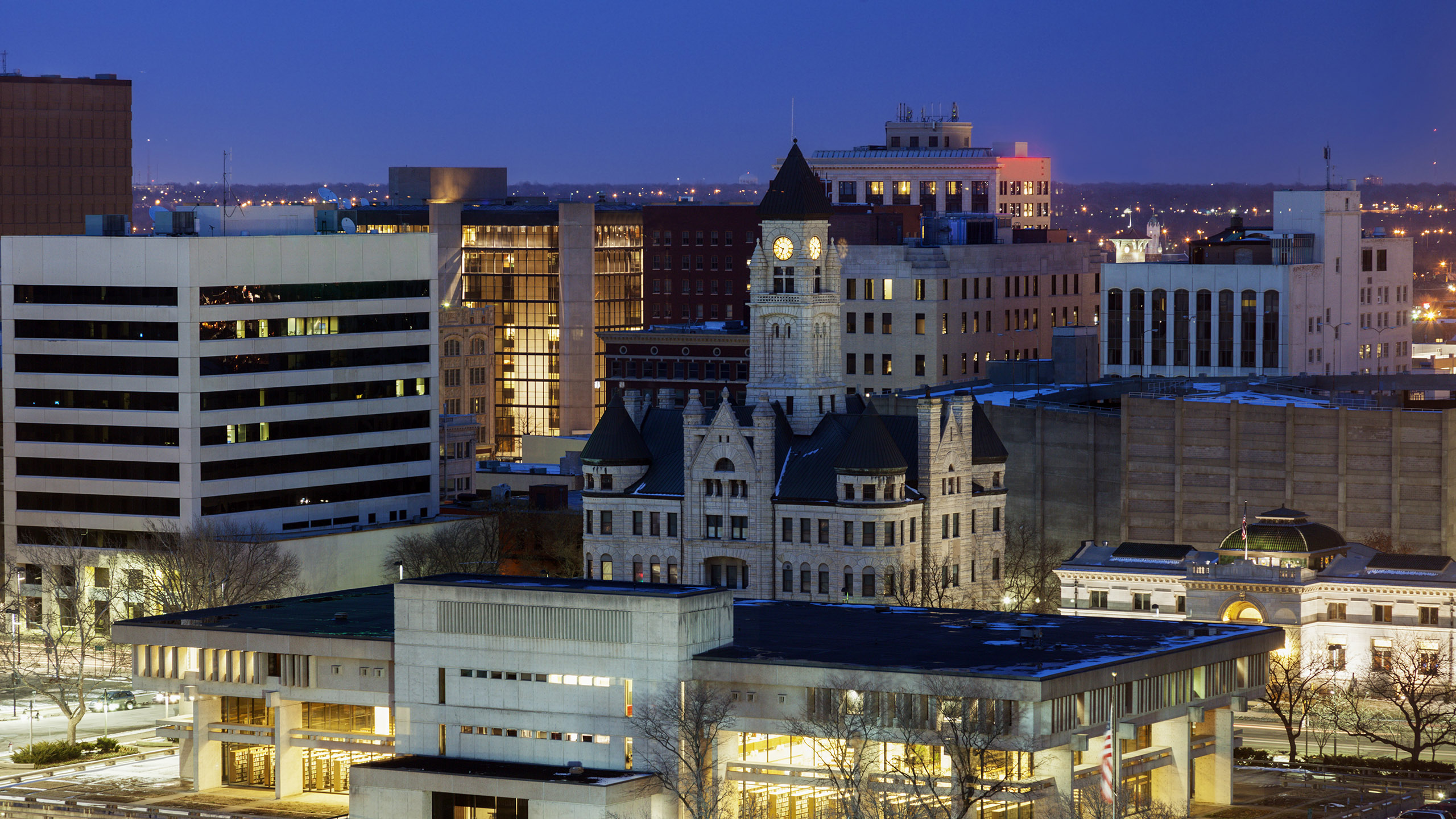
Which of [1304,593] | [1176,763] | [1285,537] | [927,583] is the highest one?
[1285,537]

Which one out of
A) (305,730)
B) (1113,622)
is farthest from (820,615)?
(305,730)

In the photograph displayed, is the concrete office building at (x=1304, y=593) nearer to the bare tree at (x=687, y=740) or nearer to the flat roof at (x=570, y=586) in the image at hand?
the flat roof at (x=570, y=586)

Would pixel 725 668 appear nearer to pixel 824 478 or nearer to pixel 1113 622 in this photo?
pixel 1113 622

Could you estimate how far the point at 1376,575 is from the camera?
181 meters

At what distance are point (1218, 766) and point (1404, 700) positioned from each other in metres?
30.6

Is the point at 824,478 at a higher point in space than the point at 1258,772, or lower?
higher

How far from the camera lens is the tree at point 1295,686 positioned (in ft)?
539

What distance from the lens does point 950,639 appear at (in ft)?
498

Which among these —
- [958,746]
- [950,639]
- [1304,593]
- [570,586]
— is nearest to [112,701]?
[570,586]

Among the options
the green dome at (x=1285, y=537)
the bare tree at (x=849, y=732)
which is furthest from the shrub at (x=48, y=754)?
the green dome at (x=1285, y=537)

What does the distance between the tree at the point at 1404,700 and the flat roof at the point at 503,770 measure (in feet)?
149

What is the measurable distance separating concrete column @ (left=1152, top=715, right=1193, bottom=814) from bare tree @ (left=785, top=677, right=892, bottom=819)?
16194 millimetres

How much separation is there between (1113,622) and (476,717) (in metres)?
36.9

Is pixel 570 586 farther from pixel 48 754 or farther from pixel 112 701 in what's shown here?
pixel 112 701
